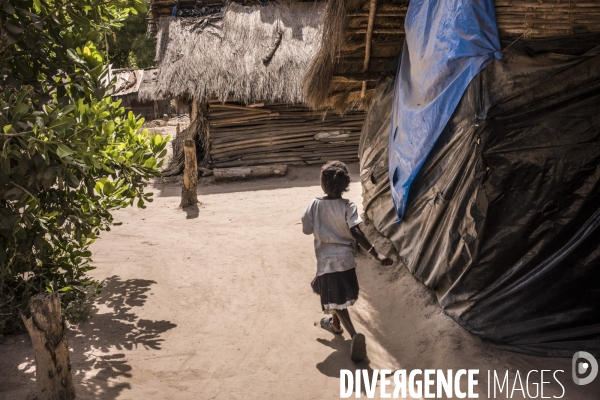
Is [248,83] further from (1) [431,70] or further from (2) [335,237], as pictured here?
(2) [335,237]

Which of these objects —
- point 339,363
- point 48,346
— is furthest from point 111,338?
point 339,363

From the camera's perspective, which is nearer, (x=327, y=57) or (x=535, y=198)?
(x=535, y=198)

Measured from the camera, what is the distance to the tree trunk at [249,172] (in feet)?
38.3

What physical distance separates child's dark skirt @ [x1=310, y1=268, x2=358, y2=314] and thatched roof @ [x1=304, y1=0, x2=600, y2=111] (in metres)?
2.07

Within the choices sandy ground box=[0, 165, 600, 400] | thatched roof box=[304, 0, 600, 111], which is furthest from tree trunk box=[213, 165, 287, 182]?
thatched roof box=[304, 0, 600, 111]

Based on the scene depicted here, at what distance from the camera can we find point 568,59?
12.6 ft

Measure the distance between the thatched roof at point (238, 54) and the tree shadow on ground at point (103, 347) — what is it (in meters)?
6.46

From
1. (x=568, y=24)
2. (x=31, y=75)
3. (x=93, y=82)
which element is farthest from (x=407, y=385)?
(x=31, y=75)

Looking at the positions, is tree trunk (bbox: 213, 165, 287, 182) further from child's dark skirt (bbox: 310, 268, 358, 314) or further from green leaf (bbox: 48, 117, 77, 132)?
green leaf (bbox: 48, 117, 77, 132)

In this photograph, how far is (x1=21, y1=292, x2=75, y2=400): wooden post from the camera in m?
3.48

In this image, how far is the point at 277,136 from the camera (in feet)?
41.1

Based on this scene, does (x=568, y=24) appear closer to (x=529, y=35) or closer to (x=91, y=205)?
(x=529, y=35)

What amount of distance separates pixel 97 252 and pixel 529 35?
5320 millimetres

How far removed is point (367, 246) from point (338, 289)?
0.43 metres
